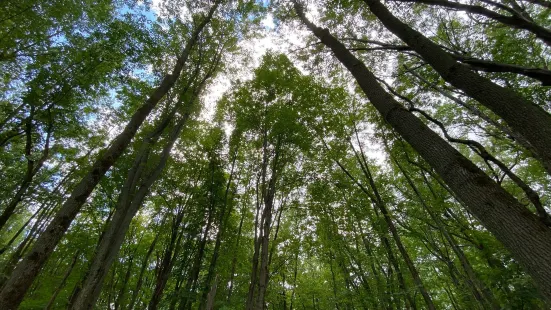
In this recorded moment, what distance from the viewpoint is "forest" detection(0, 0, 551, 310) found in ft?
15.7

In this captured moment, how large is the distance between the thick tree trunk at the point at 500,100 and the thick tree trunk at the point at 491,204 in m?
0.04

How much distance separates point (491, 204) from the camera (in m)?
1.82

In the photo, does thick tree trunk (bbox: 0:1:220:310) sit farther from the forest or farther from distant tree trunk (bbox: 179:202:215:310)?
distant tree trunk (bbox: 179:202:215:310)

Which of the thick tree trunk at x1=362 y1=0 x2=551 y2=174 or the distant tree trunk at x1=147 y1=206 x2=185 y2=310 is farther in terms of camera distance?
the distant tree trunk at x1=147 y1=206 x2=185 y2=310

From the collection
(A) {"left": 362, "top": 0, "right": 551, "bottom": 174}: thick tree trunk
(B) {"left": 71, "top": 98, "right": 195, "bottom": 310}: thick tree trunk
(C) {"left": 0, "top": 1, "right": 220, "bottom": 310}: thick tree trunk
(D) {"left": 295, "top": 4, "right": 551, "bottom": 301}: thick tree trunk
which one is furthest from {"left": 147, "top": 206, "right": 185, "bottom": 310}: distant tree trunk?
(A) {"left": 362, "top": 0, "right": 551, "bottom": 174}: thick tree trunk

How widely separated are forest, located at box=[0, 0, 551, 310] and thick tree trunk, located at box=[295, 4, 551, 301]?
0.06 m

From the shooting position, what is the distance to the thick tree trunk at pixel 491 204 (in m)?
1.54

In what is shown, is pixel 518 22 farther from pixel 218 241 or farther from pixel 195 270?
pixel 195 270

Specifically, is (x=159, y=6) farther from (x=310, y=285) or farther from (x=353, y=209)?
(x=310, y=285)

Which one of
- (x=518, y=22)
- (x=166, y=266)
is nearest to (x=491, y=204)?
(x=518, y=22)

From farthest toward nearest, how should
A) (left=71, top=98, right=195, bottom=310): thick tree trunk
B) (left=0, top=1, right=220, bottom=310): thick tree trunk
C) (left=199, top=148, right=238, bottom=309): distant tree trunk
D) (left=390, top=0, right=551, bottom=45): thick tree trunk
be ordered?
1. (left=199, top=148, right=238, bottom=309): distant tree trunk
2. (left=71, top=98, right=195, bottom=310): thick tree trunk
3. (left=0, top=1, right=220, bottom=310): thick tree trunk
4. (left=390, top=0, right=551, bottom=45): thick tree trunk

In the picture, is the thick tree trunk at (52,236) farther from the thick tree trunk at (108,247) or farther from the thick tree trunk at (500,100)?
the thick tree trunk at (500,100)

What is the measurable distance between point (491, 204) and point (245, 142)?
9.11 m

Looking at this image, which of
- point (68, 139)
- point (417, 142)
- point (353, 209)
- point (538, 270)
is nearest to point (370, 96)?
point (417, 142)
